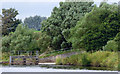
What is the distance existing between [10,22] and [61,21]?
4.02 meters

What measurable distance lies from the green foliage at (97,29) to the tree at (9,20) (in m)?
4.71

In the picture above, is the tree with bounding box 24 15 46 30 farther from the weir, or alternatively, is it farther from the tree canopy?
the weir

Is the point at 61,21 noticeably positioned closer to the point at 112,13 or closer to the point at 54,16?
the point at 54,16

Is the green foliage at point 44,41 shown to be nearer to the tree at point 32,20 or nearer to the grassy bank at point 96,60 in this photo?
the tree at point 32,20

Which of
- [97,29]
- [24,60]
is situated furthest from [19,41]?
[97,29]

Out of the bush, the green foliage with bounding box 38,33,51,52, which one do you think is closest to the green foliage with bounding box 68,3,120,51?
the bush

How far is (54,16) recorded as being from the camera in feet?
67.3

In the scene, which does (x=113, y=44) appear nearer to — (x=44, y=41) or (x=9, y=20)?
(x=44, y=41)

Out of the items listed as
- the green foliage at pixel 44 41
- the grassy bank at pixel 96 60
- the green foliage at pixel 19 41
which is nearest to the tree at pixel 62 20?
the green foliage at pixel 44 41

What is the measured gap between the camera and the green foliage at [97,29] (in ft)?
51.3

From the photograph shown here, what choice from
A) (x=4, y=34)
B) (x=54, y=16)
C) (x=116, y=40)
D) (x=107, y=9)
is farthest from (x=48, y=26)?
(x=116, y=40)

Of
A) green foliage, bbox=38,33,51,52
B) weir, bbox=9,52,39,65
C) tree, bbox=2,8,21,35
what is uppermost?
A: tree, bbox=2,8,21,35

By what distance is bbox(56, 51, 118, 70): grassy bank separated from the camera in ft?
43.2

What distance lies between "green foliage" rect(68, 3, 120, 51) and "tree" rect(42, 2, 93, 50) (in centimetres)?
203
